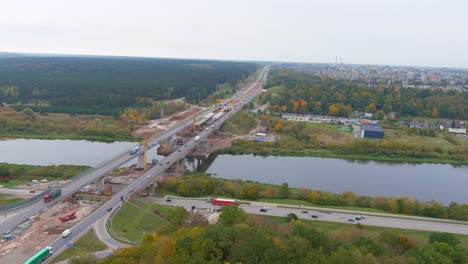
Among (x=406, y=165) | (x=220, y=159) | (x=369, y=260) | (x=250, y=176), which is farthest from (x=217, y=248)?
(x=406, y=165)

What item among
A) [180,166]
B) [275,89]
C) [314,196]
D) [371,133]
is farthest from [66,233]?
[275,89]

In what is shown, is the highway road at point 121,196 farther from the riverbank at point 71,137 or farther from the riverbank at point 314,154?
the riverbank at point 71,137

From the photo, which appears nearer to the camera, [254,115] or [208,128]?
[208,128]

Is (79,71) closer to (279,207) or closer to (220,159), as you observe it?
(220,159)

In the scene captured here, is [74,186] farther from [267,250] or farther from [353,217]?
[353,217]

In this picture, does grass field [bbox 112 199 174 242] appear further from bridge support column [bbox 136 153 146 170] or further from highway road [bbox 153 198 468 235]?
bridge support column [bbox 136 153 146 170]

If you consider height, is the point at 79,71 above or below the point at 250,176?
above

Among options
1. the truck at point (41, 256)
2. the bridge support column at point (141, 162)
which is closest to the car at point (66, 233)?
the truck at point (41, 256)
